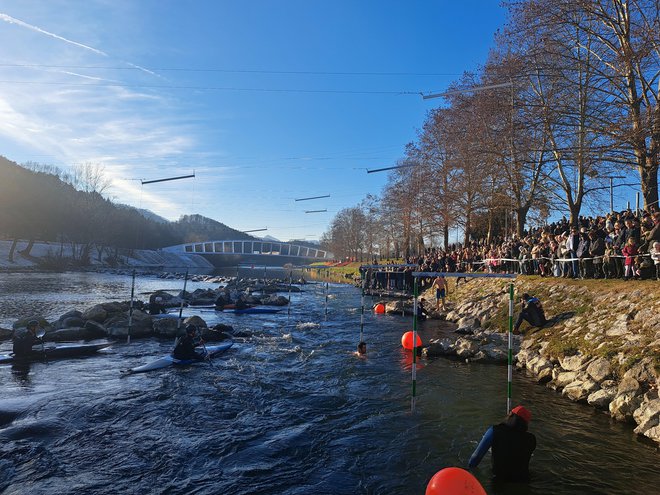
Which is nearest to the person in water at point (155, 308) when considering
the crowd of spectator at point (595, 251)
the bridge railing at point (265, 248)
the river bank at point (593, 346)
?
the river bank at point (593, 346)

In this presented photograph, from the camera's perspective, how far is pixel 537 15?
17.2 metres

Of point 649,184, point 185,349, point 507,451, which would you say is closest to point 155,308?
point 185,349

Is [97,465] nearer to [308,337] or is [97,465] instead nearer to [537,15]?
[308,337]

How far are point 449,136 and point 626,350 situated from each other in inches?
1029

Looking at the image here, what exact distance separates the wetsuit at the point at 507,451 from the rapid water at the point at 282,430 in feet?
0.81

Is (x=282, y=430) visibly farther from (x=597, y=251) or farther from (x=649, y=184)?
(x=649, y=184)

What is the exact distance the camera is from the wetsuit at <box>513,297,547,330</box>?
52.0 feet

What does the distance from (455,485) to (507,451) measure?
2.13 m

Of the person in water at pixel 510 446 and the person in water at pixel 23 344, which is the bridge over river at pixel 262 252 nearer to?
the person in water at pixel 23 344

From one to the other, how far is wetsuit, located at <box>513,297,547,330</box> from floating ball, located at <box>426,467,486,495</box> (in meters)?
12.2

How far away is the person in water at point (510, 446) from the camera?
21.4ft

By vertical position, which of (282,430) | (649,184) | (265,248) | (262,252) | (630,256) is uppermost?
(265,248)

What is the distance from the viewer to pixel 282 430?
929cm

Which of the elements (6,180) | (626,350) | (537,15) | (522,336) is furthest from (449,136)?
(6,180)
